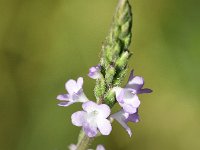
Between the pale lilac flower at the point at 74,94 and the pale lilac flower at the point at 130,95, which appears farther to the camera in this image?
the pale lilac flower at the point at 74,94

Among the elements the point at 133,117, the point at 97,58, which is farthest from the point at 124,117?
the point at 97,58

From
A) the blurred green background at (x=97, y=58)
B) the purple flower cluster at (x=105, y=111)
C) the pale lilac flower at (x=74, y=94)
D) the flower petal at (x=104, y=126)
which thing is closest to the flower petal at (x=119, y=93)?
the purple flower cluster at (x=105, y=111)

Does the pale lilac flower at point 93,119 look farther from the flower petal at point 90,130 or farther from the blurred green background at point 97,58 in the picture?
the blurred green background at point 97,58

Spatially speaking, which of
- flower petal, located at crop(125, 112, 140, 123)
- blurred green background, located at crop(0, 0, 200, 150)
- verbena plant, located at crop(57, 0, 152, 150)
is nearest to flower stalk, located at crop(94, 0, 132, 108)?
verbena plant, located at crop(57, 0, 152, 150)

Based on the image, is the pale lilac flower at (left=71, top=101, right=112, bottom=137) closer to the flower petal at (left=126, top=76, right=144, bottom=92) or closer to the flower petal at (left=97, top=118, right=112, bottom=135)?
the flower petal at (left=97, top=118, right=112, bottom=135)

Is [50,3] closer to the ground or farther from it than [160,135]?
farther from it

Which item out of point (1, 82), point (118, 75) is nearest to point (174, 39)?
point (1, 82)

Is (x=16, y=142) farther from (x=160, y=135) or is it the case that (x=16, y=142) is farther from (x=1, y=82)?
(x=160, y=135)
